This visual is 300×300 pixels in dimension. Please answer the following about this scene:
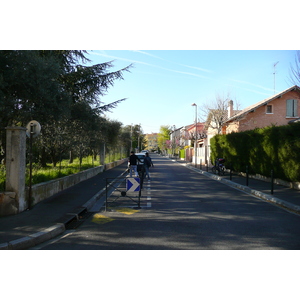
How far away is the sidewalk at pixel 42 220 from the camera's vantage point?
238 inches

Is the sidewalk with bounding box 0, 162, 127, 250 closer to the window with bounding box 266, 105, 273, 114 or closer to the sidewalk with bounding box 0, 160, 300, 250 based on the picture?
the sidewalk with bounding box 0, 160, 300, 250

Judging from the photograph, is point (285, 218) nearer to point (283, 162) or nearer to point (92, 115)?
point (283, 162)

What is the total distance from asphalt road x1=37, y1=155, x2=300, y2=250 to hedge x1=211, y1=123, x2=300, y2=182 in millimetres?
4128

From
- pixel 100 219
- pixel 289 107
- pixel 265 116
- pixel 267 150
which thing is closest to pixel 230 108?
pixel 265 116

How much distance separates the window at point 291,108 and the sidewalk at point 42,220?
30162mm

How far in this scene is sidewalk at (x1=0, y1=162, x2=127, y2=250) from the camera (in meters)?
6.04

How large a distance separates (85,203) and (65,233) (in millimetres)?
3350

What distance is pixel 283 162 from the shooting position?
581 inches

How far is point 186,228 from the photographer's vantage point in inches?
283

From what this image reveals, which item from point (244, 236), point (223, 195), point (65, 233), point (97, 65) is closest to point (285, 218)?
point (244, 236)

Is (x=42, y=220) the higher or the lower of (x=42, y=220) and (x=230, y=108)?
the lower

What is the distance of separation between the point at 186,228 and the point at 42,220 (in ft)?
11.5

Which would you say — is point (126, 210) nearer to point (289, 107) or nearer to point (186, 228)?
point (186, 228)

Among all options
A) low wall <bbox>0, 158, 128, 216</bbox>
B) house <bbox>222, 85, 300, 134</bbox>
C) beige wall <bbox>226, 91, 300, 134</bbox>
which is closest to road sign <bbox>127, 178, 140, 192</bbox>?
low wall <bbox>0, 158, 128, 216</bbox>
